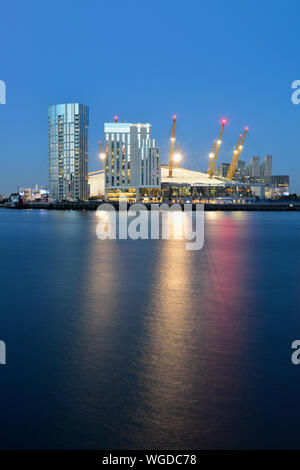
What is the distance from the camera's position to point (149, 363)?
7.36 metres

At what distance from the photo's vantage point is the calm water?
17.1ft

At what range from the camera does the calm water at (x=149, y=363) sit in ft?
17.1

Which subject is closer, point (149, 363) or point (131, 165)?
point (149, 363)

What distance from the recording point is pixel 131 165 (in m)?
164

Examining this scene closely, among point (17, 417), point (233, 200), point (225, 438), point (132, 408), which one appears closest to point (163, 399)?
point (132, 408)

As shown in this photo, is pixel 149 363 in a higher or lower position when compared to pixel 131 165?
lower

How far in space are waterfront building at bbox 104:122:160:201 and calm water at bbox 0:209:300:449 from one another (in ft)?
477

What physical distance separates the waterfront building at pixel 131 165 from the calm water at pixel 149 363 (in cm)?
14541

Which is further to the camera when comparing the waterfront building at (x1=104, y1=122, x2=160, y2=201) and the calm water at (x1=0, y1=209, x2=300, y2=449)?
the waterfront building at (x1=104, y1=122, x2=160, y2=201)

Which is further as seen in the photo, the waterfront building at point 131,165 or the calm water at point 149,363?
the waterfront building at point 131,165

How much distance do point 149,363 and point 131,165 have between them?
159299 mm

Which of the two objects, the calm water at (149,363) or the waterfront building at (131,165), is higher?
the waterfront building at (131,165)

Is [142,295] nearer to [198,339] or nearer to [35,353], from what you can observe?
[198,339]
